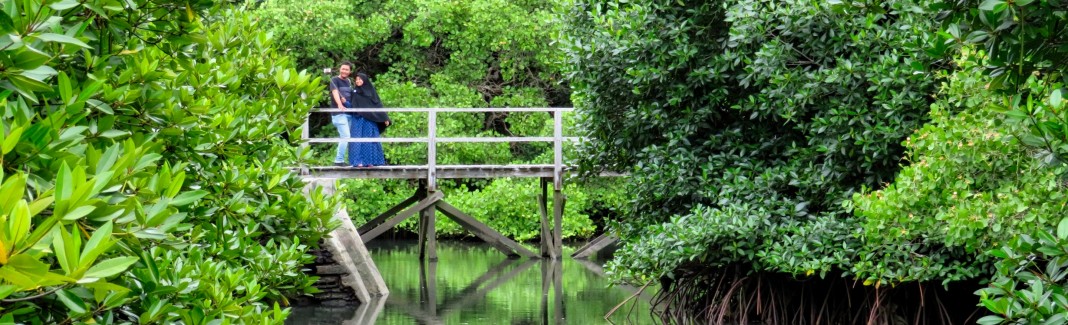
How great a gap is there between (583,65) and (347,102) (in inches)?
283

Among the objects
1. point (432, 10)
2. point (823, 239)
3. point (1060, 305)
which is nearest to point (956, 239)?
point (823, 239)

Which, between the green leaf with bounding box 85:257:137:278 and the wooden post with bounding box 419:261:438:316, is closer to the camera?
the green leaf with bounding box 85:257:137:278

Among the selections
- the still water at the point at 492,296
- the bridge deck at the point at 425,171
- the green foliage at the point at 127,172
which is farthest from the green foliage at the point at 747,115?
the bridge deck at the point at 425,171

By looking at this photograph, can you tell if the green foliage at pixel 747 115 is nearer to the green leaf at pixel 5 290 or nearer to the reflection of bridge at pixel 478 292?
the reflection of bridge at pixel 478 292

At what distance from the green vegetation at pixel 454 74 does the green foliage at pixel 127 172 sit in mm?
16080

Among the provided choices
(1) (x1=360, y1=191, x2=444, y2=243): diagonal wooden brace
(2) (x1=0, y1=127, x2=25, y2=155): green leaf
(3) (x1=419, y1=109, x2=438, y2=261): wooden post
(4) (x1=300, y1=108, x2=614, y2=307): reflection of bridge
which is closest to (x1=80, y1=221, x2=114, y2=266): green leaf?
(2) (x1=0, y1=127, x2=25, y2=155): green leaf

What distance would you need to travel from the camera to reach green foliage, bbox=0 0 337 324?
2256 millimetres

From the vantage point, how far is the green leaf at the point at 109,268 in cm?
222

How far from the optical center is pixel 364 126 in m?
17.4

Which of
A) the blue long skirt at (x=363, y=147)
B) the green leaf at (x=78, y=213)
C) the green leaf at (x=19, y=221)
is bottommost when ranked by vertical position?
the blue long skirt at (x=363, y=147)

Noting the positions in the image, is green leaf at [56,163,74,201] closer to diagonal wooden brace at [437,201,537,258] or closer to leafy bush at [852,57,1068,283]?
leafy bush at [852,57,1068,283]

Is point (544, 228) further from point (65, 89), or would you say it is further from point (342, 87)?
point (65, 89)

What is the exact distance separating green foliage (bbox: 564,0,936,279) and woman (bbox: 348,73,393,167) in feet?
21.3

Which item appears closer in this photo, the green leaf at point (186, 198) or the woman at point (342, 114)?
the green leaf at point (186, 198)
